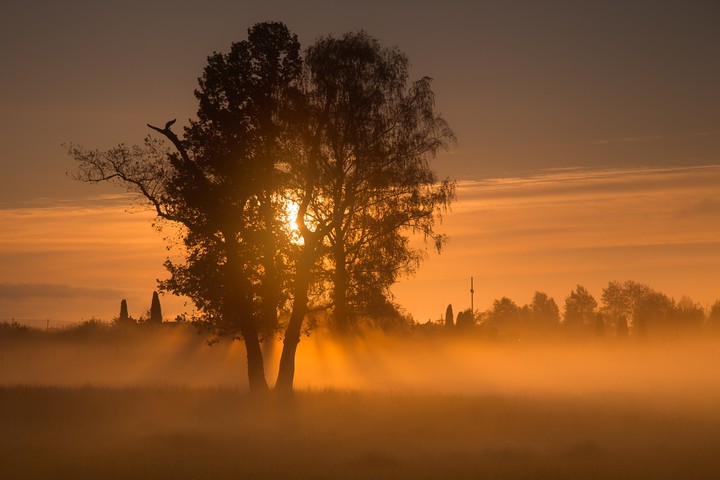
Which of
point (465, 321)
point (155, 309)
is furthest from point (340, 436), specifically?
point (465, 321)

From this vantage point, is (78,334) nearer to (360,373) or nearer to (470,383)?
(360,373)

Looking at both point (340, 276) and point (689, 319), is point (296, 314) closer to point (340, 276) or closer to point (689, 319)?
point (340, 276)

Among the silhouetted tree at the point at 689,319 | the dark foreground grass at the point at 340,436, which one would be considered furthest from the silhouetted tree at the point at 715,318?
the dark foreground grass at the point at 340,436

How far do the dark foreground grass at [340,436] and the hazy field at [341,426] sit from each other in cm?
7

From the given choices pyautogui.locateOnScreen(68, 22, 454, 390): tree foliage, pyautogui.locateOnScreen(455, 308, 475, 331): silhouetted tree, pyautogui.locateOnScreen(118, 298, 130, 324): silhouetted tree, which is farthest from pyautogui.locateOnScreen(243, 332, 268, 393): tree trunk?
pyautogui.locateOnScreen(455, 308, 475, 331): silhouetted tree

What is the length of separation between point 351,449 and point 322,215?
15155mm

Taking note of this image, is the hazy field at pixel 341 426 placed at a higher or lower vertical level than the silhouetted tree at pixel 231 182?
lower

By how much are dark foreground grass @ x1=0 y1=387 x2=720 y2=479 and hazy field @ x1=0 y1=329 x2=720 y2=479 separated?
0.22 ft

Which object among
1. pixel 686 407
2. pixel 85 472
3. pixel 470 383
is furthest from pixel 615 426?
pixel 470 383

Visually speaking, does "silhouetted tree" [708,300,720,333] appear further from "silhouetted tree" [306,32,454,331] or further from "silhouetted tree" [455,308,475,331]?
"silhouetted tree" [306,32,454,331]

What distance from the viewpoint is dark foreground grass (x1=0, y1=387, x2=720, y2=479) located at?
1083 inches

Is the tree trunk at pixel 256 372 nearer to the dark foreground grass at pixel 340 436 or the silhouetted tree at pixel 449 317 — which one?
the dark foreground grass at pixel 340 436

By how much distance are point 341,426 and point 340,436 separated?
250 cm

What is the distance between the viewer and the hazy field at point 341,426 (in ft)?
91.6
